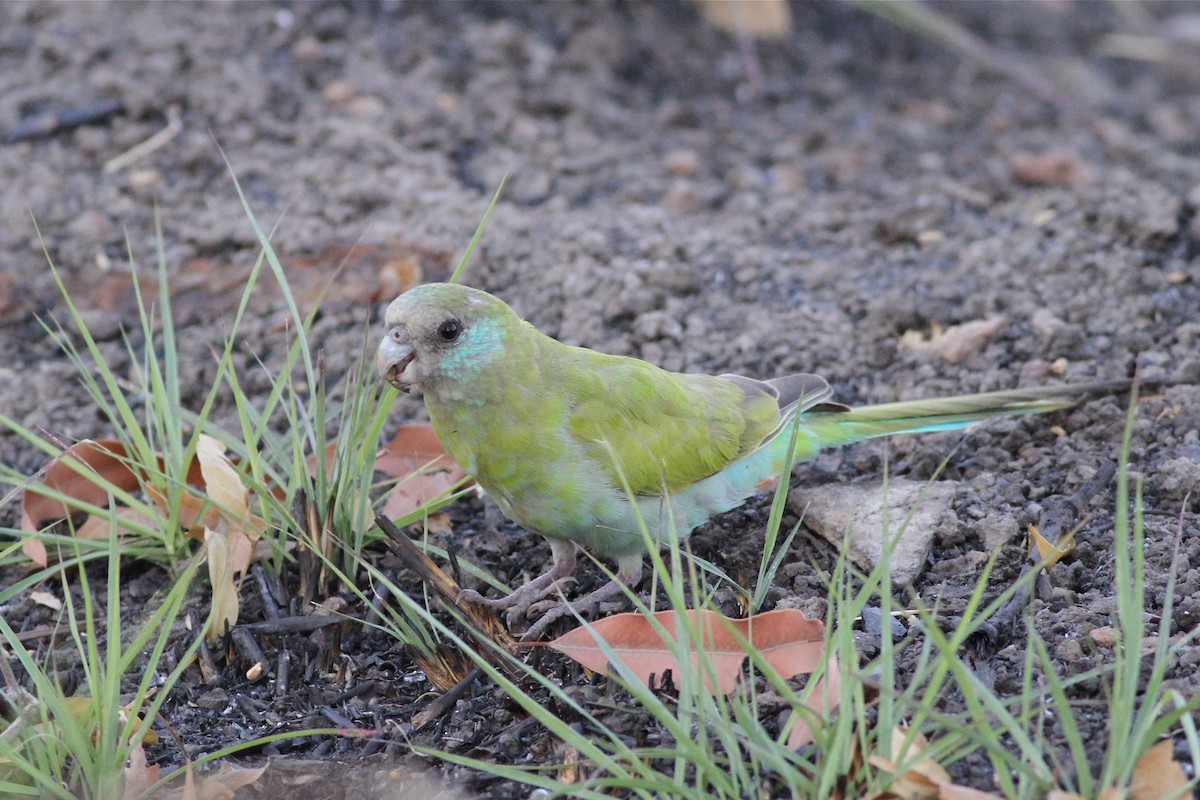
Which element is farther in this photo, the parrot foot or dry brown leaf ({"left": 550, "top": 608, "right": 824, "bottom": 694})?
the parrot foot

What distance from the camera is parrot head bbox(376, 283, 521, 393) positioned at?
10.6 ft

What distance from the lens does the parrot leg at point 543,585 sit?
3365mm

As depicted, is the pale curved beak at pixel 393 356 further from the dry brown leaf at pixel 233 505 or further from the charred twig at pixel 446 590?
the dry brown leaf at pixel 233 505

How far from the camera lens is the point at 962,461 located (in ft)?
12.8

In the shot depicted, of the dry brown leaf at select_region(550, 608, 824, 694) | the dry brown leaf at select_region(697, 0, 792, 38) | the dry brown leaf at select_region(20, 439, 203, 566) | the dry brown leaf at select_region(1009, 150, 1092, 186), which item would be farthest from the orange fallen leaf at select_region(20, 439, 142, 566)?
the dry brown leaf at select_region(697, 0, 792, 38)

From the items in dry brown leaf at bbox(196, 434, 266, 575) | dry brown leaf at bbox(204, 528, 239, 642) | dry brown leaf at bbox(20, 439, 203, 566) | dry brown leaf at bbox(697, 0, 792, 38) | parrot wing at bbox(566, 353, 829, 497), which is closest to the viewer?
dry brown leaf at bbox(204, 528, 239, 642)

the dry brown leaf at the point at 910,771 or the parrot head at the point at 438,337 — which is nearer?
the dry brown leaf at the point at 910,771

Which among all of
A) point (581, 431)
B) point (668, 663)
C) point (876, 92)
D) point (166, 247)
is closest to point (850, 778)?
point (668, 663)

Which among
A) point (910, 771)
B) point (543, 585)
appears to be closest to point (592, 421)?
point (543, 585)

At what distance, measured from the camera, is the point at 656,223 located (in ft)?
17.8

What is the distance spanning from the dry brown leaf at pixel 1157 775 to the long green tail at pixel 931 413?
1.63m

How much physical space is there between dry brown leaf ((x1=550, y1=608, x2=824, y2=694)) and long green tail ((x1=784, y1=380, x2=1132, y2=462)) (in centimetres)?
111

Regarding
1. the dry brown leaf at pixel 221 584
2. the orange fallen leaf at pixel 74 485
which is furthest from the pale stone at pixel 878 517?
the orange fallen leaf at pixel 74 485

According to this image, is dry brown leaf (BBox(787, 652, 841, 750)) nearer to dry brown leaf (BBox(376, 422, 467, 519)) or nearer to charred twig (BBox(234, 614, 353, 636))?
charred twig (BBox(234, 614, 353, 636))
